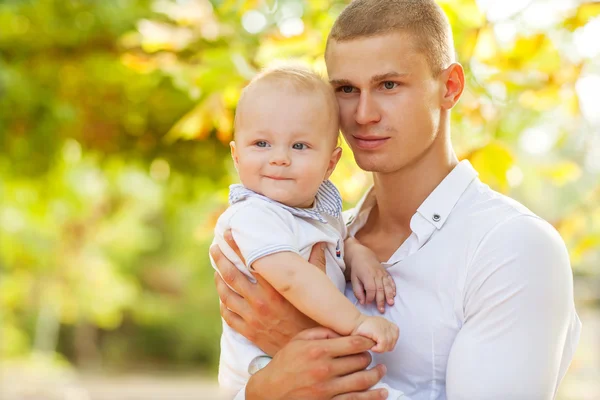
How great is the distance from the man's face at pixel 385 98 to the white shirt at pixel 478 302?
0.53ft

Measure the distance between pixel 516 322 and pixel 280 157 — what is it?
2.30 feet

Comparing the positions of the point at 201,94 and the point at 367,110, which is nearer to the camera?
the point at 367,110

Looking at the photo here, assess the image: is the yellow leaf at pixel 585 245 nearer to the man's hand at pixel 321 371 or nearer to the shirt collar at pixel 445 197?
the shirt collar at pixel 445 197

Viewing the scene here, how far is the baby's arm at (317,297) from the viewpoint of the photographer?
1692 millimetres

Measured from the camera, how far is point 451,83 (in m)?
2.01

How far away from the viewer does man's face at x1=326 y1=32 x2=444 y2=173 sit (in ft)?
6.10

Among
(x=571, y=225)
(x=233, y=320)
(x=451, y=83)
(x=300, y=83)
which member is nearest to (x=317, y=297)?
(x=233, y=320)

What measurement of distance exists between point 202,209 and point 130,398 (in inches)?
136

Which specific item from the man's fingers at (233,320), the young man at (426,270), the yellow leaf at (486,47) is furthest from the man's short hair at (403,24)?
the man's fingers at (233,320)

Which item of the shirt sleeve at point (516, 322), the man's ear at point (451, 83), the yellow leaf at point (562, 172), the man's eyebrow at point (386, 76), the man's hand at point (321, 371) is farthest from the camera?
the yellow leaf at point (562, 172)

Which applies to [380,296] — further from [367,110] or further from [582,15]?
[582,15]

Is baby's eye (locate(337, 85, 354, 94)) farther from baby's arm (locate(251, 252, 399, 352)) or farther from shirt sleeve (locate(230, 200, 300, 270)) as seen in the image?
baby's arm (locate(251, 252, 399, 352))

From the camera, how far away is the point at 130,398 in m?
11.9

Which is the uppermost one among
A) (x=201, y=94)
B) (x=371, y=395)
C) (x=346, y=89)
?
(x=201, y=94)
